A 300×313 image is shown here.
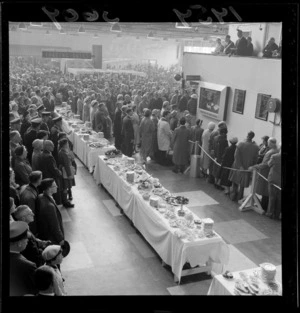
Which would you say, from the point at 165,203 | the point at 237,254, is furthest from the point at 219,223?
the point at 165,203

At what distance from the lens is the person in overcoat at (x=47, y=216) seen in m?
4.32

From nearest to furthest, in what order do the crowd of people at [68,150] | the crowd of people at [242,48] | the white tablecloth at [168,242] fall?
the crowd of people at [68,150] → the white tablecloth at [168,242] → the crowd of people at [242,48]

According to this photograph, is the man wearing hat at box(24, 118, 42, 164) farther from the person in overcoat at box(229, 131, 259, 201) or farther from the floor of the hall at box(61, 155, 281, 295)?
the person in overcoat at box(229, 131, 259, 201)

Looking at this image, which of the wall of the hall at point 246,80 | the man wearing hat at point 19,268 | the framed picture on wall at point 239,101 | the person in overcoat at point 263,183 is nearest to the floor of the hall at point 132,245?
the person in overcoat at point 263,183

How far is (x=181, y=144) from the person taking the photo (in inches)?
342

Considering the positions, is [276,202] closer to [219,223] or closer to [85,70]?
[219,223]

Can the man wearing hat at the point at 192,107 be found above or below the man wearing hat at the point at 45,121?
above

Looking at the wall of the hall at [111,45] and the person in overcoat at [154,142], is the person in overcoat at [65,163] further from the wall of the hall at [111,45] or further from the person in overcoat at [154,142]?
the wall of the hall at [111,45]

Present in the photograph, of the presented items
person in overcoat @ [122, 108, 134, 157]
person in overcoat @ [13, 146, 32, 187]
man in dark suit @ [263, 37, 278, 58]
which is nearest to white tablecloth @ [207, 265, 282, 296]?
person in overcoat @ [13, 146, 32, 187]

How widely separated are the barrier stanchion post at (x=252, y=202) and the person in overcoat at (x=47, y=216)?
12.7 feet

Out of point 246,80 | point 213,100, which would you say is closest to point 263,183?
point 246,80

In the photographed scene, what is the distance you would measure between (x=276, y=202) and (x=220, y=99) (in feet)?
13.2

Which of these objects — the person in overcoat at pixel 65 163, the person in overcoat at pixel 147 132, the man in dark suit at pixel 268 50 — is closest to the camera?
the person in overcoat at pixel 65 163

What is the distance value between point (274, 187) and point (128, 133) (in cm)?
373
